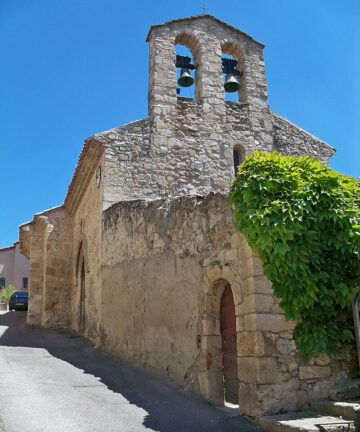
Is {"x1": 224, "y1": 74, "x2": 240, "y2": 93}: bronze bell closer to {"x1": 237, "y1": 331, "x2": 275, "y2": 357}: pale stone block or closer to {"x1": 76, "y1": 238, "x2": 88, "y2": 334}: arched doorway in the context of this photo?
{"x1": 76, "y1": 238, "x2": 88, "y2": 334}: arched doorway

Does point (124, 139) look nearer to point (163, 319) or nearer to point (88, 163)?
point (88, 163)

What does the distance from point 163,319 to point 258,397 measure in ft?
8.35

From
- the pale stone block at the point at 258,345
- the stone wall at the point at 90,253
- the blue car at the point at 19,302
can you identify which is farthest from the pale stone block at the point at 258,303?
the blue car at the point at 19,302

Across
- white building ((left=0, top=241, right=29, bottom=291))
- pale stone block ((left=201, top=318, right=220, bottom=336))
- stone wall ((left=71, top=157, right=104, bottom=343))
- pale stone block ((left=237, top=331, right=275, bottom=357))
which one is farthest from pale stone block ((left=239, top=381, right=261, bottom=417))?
white building ((left=0, top=241, right=29, bottom=291))

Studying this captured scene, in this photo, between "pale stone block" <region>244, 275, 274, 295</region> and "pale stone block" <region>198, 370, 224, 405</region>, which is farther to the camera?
"pale stone block" <region>198, 370, 224, 405</region>

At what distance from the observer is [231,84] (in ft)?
37.1

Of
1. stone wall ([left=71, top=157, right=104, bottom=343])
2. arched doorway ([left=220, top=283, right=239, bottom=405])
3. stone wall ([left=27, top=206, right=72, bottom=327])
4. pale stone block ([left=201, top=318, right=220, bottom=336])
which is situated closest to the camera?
arched doorway ([left=220, top=283, right=239, bottom=405])

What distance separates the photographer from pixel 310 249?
17.2ft

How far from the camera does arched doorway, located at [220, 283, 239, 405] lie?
228 inches

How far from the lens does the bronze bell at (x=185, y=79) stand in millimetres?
11062

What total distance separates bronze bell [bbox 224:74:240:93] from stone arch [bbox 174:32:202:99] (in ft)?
2.17

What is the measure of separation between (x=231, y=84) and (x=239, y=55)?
4.51ft

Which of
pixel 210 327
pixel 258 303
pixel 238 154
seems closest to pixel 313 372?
pixel 258 303

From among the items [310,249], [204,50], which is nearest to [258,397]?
[310,249]
